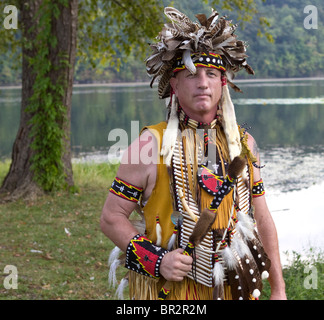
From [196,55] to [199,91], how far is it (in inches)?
8.0

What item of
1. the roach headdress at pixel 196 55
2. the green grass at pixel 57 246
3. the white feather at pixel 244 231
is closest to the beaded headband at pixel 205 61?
the roach headdress at pixel 196 55

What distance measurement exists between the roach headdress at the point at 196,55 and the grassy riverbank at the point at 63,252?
10.3 ft

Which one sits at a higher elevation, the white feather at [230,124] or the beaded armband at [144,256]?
the white feather at [230,124]

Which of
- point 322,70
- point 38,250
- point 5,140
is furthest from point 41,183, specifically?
point 322,70

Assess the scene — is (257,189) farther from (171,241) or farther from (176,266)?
(176,266)

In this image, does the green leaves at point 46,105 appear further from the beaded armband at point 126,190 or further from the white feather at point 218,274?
the white feather at point 218,274

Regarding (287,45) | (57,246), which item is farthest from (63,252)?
(287,45)

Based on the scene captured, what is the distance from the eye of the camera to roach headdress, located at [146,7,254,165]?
294cm

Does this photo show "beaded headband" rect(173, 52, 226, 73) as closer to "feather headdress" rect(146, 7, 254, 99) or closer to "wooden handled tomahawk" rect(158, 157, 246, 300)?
"feather headdress" rect(146, 7, 254, 99)

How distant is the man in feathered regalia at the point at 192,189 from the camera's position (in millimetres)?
2852

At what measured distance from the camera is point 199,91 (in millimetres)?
2904

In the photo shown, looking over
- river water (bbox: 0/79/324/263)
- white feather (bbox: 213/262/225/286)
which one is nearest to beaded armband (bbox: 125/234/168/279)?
white feather (bbox: 213/262/225/286)

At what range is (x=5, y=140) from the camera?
27328 mm

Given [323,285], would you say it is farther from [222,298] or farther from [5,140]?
[5,140]
